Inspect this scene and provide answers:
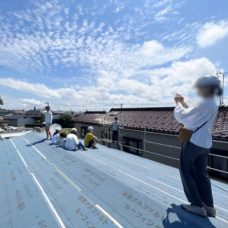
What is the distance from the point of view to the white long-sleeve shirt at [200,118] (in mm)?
2488

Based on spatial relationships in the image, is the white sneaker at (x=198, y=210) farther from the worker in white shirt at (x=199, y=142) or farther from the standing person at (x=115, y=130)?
the standing person at (x=115, y=130)

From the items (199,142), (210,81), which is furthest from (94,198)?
(210,81)

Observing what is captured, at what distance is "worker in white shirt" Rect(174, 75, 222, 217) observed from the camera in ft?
8.16

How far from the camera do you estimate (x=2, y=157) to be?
698 cm

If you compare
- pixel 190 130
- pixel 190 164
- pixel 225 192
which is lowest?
pixel 225 192

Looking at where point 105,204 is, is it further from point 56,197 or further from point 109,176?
point 109,176

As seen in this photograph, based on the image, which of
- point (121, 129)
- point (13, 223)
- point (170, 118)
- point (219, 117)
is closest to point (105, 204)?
point (13, 223)

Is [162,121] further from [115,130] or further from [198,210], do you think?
[198,210]

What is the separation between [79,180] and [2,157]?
12.5 ft

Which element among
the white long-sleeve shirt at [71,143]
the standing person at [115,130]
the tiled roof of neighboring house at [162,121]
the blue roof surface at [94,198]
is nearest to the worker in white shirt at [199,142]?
the blue roof surface at [94,198]

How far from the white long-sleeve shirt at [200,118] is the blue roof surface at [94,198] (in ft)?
2.98

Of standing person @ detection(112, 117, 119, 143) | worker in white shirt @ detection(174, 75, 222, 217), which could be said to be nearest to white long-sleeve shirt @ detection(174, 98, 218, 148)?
worker in white shirt @ detection(174, 75, 222, 217)

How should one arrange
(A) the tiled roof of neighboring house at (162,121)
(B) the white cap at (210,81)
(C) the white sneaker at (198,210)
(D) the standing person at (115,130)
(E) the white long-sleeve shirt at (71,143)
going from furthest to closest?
1. (D) the standing person at (115,130)
2. (A) the tiled roof of neighboring house at (162,121)
3. (E) the white long-sleeve shirt at (71,143)
4. (C) the white sneaker at (198,210)
5. (B) the white cap at (210,81)

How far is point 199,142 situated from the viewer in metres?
2.57
